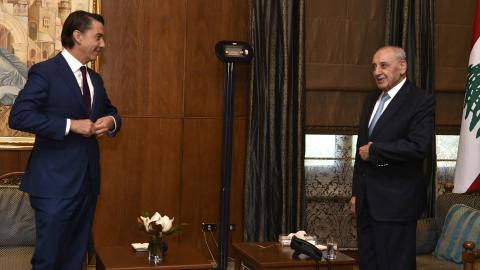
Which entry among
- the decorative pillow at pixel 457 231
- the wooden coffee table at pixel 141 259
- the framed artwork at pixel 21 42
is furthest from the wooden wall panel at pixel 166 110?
the decorative pillow at pixel 457 231

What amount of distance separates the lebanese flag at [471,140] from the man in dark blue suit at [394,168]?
598mm

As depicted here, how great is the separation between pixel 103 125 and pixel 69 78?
299 millimetres

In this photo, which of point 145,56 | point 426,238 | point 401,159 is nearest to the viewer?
point 401,159

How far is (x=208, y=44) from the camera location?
232 inches

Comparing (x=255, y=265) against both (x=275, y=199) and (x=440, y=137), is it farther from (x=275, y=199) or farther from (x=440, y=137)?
(x=440, y=137)

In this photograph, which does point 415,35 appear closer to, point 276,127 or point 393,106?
point 276,127

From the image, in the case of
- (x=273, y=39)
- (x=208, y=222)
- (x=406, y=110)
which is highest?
(x=273, y=39)

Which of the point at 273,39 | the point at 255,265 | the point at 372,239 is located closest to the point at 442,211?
the point at 372,239

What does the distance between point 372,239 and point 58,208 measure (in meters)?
1.83

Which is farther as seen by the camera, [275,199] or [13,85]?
[275,199]

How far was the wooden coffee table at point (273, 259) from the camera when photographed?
433 centimetres

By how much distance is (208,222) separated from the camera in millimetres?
6016

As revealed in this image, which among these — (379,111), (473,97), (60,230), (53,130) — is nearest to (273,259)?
(379,111)

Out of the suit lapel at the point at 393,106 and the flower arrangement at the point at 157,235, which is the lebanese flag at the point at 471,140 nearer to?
the suit lapel at the point at 393,106
